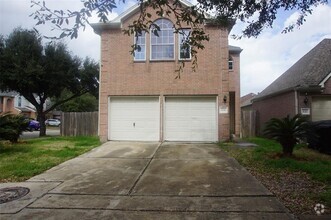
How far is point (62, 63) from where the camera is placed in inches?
886

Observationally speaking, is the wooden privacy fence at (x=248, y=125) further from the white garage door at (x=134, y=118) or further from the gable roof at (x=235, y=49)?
the white garage door at (x=134, y=118)

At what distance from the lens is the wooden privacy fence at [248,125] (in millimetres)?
20828

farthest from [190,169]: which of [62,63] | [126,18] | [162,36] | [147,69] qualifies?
[62,63]

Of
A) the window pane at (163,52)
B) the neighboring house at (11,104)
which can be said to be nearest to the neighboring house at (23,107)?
the neighboring house at (11,104)

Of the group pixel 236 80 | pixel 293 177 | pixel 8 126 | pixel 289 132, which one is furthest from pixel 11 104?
pixel 293 177

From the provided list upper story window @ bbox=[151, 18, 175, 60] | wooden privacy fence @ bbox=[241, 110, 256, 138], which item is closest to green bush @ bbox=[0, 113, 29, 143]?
upper story window @ bbox=[151, 18, 175, 60]

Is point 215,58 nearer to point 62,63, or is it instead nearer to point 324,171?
point 324,171

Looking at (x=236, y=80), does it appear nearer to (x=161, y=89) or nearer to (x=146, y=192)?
(x=161, y=89)

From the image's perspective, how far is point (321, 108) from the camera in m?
16.1

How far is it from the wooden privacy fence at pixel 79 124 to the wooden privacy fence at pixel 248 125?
31.9 feet

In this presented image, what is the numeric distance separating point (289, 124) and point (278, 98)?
9497mm

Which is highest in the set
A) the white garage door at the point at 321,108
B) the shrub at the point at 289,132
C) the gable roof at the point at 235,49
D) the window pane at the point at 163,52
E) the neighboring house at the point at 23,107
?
the gable roof at the point at 235,49

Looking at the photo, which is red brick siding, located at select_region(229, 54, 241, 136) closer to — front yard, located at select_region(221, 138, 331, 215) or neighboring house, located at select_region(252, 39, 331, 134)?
neighboring house, located at select_region(252, 39, 331, 134)

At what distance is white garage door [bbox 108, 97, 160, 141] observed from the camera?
15.5m
